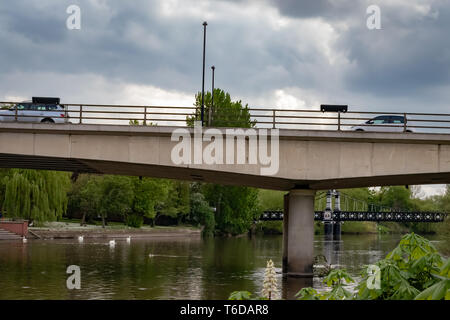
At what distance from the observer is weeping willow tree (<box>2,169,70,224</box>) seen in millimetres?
59094

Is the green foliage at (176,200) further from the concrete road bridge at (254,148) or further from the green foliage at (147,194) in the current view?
the concrete road bridge at (254,148)

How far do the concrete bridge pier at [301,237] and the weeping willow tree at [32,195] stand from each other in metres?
34.5

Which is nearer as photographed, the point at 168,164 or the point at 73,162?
the point at 168,164

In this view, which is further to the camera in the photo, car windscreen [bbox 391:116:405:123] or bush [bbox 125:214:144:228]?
bush [bbox 125:214:144:228]

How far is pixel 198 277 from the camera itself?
3200cm

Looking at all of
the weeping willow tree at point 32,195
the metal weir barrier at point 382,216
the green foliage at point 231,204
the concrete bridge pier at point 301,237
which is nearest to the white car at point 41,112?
the concrete bridge pier at point 301,237

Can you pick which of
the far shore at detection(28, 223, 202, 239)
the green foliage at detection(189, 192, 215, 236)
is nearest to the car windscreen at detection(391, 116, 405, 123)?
the far shore at detection(28, 223, 202, 239)

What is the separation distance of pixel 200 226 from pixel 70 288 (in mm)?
65785

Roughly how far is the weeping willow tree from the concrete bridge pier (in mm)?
34522

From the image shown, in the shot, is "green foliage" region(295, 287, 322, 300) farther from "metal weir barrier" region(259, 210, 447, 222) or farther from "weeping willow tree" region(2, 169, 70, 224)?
"metal weir barrier" region(259, 210, 447, 222)

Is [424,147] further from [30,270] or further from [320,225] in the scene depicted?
[320,225]

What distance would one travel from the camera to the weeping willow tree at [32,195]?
59.1 metres

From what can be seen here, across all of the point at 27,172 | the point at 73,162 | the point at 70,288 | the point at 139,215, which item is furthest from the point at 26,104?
the point at 139,215

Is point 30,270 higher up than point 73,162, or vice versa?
point 73,162
